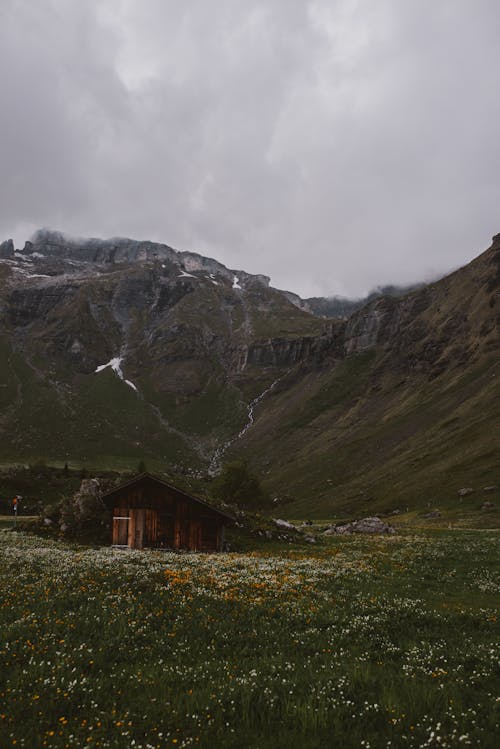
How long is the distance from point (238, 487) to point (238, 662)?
325ft

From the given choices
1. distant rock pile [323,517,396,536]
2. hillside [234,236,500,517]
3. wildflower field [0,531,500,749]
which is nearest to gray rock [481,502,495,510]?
hillside [234,236,500,517]

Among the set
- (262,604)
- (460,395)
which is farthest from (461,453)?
(262,604)

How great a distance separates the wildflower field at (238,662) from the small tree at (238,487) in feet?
286

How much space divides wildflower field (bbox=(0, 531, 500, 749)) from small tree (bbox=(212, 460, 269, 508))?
8705cm

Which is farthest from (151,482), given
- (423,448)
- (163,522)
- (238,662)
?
(423,448)

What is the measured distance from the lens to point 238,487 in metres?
109

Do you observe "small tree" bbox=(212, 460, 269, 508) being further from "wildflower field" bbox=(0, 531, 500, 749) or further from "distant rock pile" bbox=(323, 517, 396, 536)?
"wildflower field" bbox=(0, 531, 500, 749)

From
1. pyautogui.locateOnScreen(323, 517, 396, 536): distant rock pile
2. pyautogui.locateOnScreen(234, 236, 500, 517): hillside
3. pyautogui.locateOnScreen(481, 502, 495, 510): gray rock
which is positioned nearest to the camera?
pyautogui.locateOnScreen(323, 517, 396, 536): distant rock pile

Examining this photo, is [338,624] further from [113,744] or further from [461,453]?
[461,453]

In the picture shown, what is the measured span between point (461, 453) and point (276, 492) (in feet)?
216

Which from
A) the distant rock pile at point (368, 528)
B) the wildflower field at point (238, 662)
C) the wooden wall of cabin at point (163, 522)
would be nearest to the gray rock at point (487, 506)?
the distant rock pile at point (368, 528)

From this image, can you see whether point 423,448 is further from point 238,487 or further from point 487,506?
point 238,487

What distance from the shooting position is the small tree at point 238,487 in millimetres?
108062

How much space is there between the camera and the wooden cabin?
4328 cm
